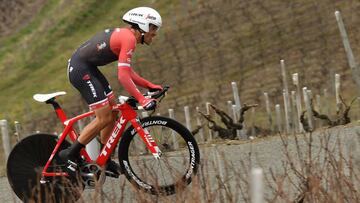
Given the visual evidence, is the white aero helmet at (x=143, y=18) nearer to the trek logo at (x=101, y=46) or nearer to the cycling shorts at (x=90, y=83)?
the trek logo at (x=101, y=46)

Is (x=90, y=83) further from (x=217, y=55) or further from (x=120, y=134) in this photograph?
(x=217, y=55)

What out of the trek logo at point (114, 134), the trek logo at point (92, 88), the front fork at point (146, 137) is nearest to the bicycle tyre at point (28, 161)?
the trek logo at point (114, 134)

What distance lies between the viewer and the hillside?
23141 mm

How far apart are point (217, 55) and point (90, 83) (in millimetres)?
18922

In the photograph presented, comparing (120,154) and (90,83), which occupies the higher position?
(90,83)

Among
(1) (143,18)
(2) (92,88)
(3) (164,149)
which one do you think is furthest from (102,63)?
(3) (164,149)

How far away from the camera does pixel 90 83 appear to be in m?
6.95

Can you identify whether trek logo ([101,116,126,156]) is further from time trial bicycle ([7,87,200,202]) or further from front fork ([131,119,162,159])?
front fork ([131,119,162,159])

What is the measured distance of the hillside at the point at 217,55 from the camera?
2314cm

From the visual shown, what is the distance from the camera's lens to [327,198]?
180 inches

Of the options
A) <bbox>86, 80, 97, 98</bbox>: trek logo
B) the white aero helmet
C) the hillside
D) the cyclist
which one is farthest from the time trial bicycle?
the hillside

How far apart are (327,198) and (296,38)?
20958 millimetres

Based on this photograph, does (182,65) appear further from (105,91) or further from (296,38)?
(105,91)

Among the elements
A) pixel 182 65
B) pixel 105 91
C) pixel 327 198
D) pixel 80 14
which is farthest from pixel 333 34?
pixel 327 198
